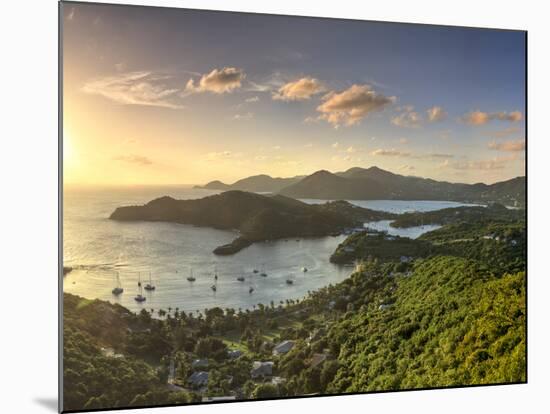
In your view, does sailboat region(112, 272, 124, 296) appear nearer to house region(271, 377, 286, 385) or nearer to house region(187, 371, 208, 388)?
house region(187, 371, 208, 388)

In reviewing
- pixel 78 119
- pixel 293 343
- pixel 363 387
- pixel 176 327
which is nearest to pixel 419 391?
pixel 363 387

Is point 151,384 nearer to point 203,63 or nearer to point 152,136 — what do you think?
point 152,136

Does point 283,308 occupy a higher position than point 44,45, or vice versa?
point 44,45

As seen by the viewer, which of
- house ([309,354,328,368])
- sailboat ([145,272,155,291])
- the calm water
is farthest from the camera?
house ([309,354,328,368])

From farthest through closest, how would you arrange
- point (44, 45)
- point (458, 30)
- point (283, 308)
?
point (458, 30) < point (283, 308) < point (44, 45)

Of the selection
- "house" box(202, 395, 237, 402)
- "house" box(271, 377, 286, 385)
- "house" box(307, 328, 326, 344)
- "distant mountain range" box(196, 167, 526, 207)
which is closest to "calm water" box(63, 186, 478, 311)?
"distant mountain range" box(196, 167, 526, 207)

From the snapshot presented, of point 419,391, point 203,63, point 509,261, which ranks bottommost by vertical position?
point 419,391

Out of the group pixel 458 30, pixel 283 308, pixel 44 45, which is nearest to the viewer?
pixel 44 45
